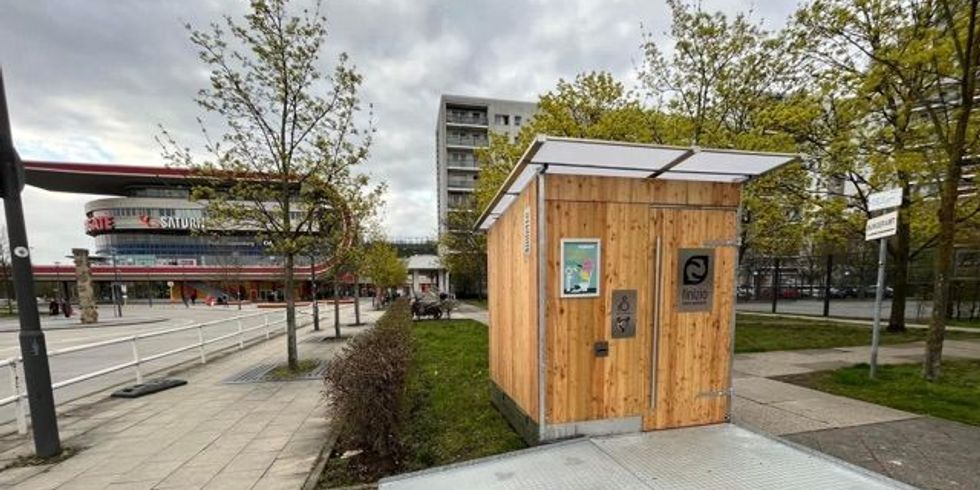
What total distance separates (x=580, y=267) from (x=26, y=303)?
5.88 m

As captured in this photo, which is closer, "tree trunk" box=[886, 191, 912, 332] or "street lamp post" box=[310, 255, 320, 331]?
"tree trunk" box=[886, 191, 912, 332]

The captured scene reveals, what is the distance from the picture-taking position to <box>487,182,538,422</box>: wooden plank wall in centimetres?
382

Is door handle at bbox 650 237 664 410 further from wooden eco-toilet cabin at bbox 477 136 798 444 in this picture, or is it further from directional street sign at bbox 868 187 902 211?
directional street sign at bbox 868 187 902 211

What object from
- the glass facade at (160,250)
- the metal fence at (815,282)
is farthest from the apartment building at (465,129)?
the metal fence at (815,282)

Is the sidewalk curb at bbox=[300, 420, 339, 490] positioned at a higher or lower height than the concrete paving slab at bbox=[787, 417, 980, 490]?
lower

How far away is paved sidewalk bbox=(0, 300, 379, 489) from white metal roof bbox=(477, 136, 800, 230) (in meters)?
3.72

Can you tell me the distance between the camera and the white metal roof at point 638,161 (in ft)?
10.8

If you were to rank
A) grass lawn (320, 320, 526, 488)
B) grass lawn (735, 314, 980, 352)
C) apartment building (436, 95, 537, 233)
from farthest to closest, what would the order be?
apartment building (436, 95, 537, 233) → grass lawn (735, 314, 980, 352) → grass lawn (320, 320, 526, 488)

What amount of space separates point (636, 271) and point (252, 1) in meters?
8.59

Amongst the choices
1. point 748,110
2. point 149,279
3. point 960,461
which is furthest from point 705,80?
point 149,279

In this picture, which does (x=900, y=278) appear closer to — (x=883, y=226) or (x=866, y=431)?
(x=883, y=226)

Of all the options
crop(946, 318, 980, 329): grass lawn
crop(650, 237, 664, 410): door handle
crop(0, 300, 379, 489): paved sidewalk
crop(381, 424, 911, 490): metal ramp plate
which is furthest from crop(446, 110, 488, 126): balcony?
crop(381, 424, 911, 490): metal ramp plate

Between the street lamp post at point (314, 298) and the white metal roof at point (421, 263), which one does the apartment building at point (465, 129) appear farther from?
the street lamp post at point (314, 298)

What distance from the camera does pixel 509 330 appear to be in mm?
4770
